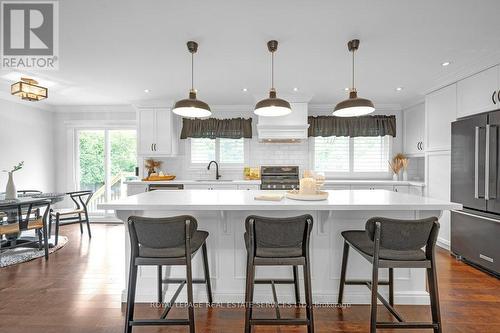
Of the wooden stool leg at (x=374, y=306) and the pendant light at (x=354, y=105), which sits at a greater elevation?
the pendant light at (x=354, y=105)

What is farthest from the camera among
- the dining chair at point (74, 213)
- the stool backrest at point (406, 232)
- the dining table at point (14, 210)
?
the dining chair at point (74, 213)

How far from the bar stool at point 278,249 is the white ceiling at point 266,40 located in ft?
5.56

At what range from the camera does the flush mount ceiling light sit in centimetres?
336

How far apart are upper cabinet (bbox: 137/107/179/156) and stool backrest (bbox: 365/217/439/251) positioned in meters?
4.21

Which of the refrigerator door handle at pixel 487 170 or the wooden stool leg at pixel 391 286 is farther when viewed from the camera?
the refrigerator door handle at pixel 487 170

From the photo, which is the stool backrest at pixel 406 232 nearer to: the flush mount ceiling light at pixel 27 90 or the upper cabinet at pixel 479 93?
the upper cabinet at pixel 479 93

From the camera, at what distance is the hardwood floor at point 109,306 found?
201 cm

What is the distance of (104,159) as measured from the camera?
5.71 meters

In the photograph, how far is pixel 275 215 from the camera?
2.27 metres

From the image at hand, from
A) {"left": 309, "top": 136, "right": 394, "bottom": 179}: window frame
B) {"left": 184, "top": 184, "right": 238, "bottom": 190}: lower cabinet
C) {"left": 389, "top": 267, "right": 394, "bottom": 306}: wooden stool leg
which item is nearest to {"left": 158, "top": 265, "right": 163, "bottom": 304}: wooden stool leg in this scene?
{"left": 389, "top": 267, "right": 394, "bottom": 306}: wooden stool leg

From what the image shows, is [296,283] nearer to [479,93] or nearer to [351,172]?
[479,93]

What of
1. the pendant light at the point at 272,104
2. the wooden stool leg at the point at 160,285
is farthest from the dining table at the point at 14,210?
the pendant light at the point at 272,104

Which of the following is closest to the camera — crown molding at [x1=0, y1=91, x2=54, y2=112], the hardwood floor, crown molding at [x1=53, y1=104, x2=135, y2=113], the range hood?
the hardwood floor

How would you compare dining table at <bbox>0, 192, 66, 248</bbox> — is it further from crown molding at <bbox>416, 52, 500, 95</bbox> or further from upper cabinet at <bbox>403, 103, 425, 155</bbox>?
upper cabinet at <bbox>403, 103, 425, 155</bbox>
